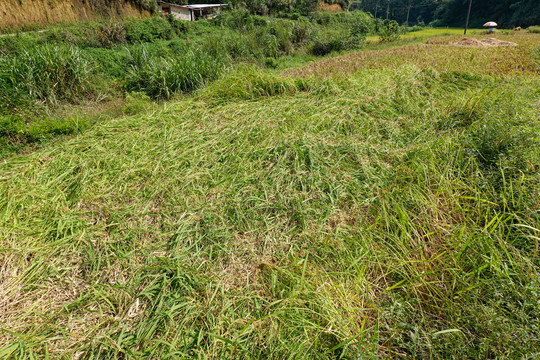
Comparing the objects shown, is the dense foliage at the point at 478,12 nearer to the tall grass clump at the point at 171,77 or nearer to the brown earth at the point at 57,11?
the brown earth at the point at 57,11

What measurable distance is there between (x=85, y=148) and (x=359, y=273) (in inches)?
110

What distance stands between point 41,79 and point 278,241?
4678 millimetres

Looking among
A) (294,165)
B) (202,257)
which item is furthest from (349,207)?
(202,257)

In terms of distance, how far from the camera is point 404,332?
47.4 inches

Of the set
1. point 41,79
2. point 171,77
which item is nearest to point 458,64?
point 171,77

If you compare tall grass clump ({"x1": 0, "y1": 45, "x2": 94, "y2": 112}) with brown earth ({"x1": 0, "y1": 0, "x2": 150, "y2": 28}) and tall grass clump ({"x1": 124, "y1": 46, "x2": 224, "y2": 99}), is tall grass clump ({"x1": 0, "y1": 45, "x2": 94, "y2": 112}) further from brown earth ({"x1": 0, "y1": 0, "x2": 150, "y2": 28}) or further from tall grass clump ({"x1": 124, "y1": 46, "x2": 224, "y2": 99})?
brown earth ({"x1": 0, "y1": 0, "x2": 150, "y2": 28})

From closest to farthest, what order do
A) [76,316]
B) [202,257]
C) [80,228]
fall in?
[76,316] → [202,257] → [80,228]

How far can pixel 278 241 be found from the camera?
1.73m

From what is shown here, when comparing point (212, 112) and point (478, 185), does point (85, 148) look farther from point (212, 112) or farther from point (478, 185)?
point (478, 185)

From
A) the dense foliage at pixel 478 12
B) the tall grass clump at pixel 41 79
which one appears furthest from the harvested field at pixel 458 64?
the dense foliage at pixel 478 12

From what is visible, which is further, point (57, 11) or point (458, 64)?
point (57, 11)

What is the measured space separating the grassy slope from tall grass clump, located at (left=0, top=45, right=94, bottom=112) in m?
1.82

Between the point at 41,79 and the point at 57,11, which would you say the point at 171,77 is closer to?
the point at 41,79

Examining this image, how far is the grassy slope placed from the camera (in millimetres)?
1191
